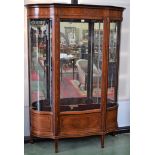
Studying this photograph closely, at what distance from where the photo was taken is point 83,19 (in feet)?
11.8

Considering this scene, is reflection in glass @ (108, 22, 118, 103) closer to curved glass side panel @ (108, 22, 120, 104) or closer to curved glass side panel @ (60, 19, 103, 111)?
curved glass side panel @ (108, 22, 120, 104)

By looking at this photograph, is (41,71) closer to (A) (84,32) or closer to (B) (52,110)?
(B) (52,110)

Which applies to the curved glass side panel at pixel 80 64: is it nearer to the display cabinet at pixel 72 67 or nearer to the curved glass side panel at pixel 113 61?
the display cabinet at pixel 72 67

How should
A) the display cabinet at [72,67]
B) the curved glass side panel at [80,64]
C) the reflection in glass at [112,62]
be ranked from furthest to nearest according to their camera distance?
the reflection in glass at [112,62], the curved glass side panel at [80,64], the display cabinet at [72,67]

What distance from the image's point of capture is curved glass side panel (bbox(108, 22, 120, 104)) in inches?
152

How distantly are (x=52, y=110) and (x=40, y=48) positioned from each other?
34.8 inches

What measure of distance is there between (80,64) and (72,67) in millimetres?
142

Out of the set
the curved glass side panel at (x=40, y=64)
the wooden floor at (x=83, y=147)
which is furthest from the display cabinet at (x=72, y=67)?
the wooden floor at (x=83, y=147)

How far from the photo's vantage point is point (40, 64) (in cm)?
372

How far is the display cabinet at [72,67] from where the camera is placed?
11.6 ft
